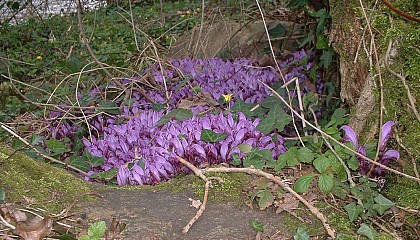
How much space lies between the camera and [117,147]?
128 inches

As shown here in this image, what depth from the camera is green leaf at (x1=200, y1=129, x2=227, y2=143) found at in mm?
2820

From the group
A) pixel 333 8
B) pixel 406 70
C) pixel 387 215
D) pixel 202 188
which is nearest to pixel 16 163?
pixel 202 188

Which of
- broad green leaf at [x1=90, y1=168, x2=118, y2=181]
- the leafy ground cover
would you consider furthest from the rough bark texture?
broad green leaf at [x1=90, y1=168, x2=118, y2=181]

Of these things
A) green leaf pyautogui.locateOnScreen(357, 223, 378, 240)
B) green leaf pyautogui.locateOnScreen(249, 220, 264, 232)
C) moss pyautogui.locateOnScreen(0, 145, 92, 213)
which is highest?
moss pyautogui.locateOnScreen(0, 145, 92, 213)

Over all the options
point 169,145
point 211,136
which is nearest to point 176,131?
point 169,145

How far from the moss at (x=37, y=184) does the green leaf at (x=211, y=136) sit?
0.64 metres

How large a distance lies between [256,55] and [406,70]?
2628 millimetres

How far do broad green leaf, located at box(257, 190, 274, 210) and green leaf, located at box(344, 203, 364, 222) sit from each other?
298 mm

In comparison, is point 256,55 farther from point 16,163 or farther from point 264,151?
point 16,163

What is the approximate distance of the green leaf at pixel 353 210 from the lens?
2205mm

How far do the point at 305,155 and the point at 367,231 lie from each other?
0.51 metres

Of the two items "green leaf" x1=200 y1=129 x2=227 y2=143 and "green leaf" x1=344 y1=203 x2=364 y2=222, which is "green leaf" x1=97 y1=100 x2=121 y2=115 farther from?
"green leaf" x1=344 y1=203 x2=364 y2=222

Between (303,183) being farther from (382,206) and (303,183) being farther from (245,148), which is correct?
(245,148)

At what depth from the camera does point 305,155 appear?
99.6 inches
